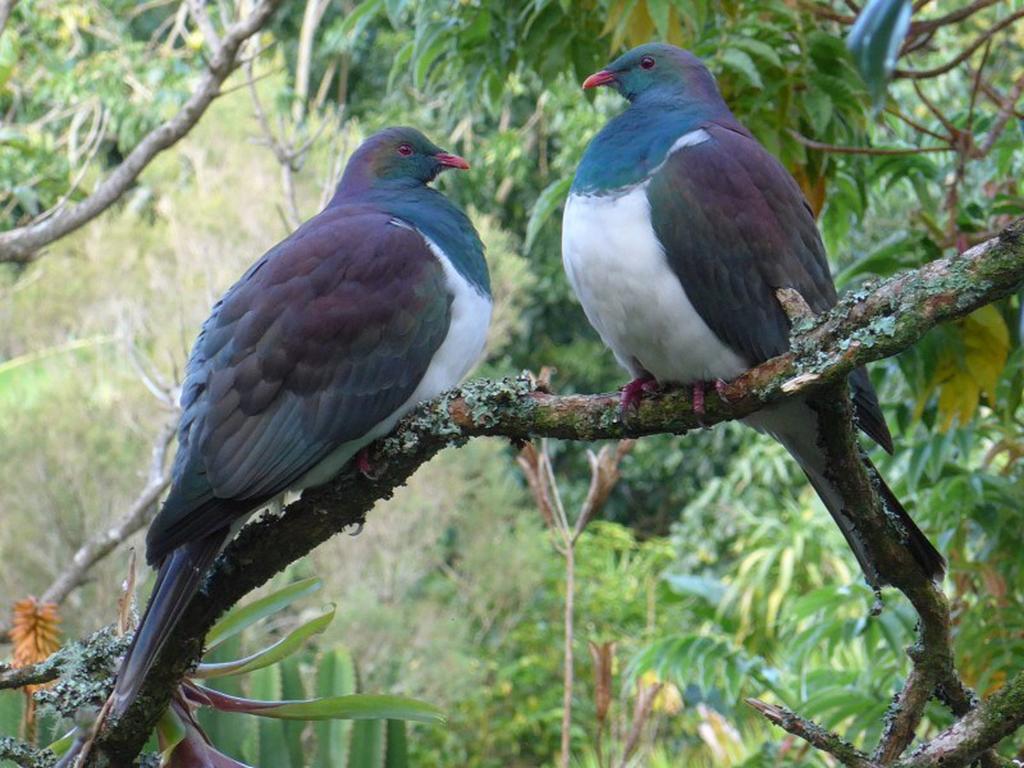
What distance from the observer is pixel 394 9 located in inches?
112

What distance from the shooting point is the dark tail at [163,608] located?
1995 millimetres

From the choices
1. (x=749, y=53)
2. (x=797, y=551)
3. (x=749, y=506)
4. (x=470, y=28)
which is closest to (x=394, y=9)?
(x=470, y=28)

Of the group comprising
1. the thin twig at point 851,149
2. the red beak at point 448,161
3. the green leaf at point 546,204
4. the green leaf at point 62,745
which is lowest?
the green leaf at point 62,745

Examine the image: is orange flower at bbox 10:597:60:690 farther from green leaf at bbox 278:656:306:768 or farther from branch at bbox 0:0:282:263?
branch at bbox 0:0:282:263

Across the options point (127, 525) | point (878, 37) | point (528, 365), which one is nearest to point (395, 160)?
point (127, 525)

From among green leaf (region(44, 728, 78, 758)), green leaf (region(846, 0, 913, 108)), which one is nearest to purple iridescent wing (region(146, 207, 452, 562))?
green leaf (region(44, 728, 78, 758))

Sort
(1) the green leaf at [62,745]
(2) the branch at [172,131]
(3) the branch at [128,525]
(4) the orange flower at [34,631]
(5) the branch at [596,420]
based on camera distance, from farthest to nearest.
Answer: (3) the branch at [128,525] → (2) the branch at [172,131] → (4) the orange flower at [34,631] → (1) the green leaf at [62,745] → (5) the branch at [596,420]

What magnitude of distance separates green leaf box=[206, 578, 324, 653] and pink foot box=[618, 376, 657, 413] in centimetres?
67

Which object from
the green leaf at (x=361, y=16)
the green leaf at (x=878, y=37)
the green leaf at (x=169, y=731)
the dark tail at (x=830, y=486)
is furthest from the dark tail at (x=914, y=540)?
the green leaf at (x=361, y=16)

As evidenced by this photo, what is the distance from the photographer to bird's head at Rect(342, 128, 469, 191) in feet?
9.93

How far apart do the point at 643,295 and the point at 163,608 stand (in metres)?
0.90

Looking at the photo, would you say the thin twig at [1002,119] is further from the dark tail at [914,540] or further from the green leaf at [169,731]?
the green leaf at [169,731]

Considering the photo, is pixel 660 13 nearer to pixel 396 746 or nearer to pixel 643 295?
pixel 643 295

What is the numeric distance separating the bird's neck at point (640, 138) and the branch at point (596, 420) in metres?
0.42
